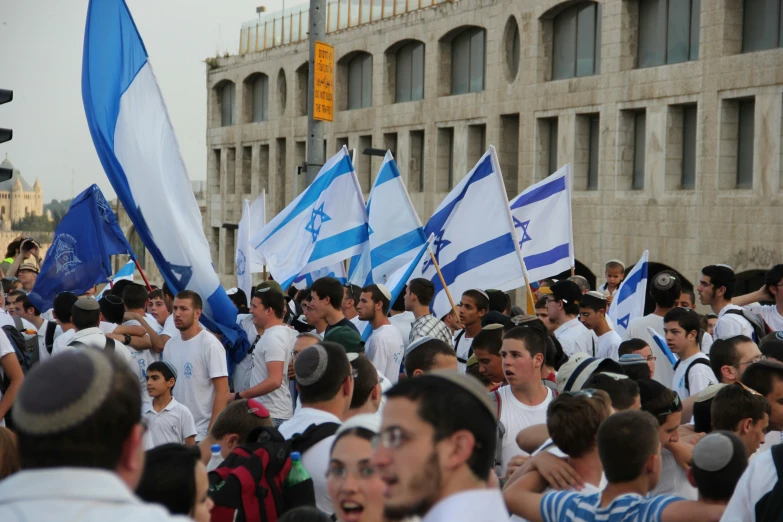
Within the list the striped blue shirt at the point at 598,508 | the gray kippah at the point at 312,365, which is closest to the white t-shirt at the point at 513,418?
the gray kippah at the point at 312,365

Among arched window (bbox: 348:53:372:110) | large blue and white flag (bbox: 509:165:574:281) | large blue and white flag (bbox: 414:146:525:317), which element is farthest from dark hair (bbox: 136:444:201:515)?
arched window (bbox: 348:53:372:110)

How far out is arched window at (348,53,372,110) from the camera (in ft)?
121

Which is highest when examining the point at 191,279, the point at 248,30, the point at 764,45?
the point at 248,30

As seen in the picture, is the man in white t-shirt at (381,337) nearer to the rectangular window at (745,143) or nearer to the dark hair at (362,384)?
the dark hair at (362,384)

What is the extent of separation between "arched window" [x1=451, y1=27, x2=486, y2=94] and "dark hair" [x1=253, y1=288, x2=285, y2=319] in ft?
76.9

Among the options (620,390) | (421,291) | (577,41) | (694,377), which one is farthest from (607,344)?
(577,41)

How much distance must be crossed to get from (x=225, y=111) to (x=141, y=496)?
148 feet

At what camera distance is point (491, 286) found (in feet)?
36.4

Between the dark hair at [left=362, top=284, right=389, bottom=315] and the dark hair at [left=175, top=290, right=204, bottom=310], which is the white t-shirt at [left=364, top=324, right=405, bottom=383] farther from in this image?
the dark hair at [left=175, top=290, right=204, bottom=310]

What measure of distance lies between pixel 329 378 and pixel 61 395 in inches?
103

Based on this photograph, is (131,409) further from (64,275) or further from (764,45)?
(764,45)

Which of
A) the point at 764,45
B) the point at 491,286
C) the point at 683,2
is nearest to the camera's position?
the point at 491,286

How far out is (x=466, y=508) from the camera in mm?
2623

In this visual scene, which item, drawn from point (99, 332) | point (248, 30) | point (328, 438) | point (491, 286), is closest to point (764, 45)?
point (491, 286)
